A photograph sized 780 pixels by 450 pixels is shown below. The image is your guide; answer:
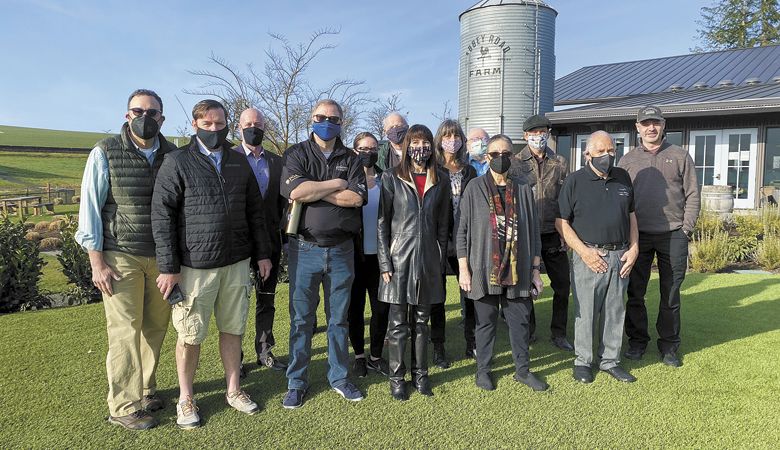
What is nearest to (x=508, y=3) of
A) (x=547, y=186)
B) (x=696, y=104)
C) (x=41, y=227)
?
(x=696, y=104)

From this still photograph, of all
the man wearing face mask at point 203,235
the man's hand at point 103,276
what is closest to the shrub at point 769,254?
the man wearing face mask at point 203,235

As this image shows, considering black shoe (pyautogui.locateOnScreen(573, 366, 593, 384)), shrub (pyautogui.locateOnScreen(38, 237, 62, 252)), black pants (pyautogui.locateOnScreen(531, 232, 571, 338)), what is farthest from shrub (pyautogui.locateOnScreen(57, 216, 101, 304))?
shrub (pyautogui.locateOnScreen(38, 237, 62, 252))

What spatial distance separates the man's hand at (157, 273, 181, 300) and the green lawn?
0.93 m

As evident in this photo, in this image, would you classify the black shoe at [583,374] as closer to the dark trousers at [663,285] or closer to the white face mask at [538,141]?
the dark trousers at [663,285]

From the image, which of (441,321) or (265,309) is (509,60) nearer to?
(441,321)

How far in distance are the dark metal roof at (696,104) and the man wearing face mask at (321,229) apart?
11.1 meters

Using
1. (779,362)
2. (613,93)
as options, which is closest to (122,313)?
(779,362)

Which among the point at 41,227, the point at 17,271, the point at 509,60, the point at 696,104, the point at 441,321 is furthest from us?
the point at 41,227

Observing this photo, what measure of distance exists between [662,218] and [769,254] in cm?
608

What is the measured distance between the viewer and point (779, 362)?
4.39 metres

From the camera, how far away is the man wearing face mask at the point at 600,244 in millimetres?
4004

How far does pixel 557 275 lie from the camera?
497 cm

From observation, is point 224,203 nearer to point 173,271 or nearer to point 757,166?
point 173,271

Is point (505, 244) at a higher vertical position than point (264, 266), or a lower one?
higher
